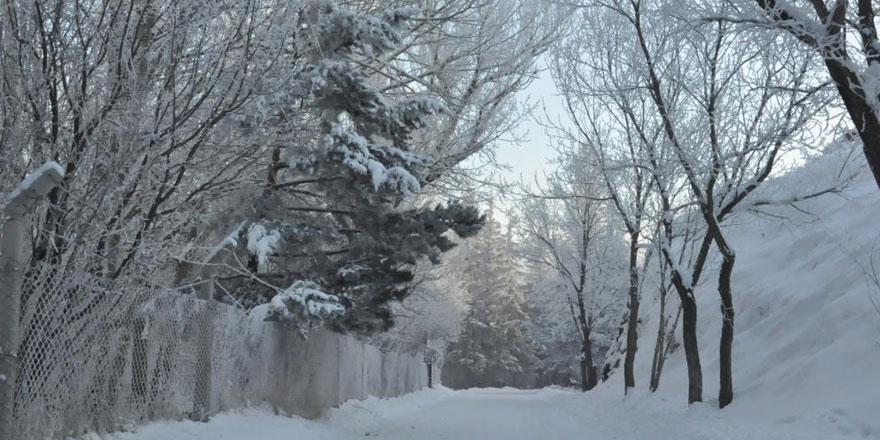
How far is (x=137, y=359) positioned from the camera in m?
6.75

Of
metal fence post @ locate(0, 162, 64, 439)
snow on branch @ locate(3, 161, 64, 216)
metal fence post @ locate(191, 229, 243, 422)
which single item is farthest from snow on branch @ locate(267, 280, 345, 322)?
snow on branch @ locate(3, 161, 64, 216)

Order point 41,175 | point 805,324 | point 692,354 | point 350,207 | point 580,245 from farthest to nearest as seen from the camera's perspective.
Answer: point 580,245 < point 805,324 < point 692,354 < point 350,207 < point 41,175

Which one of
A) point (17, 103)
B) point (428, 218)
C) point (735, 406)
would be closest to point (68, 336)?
point (17, 103)

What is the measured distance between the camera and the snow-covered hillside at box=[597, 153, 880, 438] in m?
9.47

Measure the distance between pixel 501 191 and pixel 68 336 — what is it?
10.4 m

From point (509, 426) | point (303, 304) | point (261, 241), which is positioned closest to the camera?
point (261, 241)

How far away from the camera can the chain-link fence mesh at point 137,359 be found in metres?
4.71

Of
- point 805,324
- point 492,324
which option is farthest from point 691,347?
point 492,324

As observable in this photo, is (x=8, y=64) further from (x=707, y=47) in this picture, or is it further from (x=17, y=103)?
(x=707, y=47)

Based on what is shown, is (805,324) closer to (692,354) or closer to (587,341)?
(692,354)

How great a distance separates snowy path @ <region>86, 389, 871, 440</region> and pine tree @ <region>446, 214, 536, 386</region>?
41199 mm

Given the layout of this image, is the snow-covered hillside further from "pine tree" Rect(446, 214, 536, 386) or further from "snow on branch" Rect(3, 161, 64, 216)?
"pine tree" Rect(446, 214, 536, 386)

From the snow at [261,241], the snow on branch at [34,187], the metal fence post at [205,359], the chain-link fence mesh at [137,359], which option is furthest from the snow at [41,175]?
the snow at [261,241]

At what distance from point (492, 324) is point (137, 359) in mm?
55332
